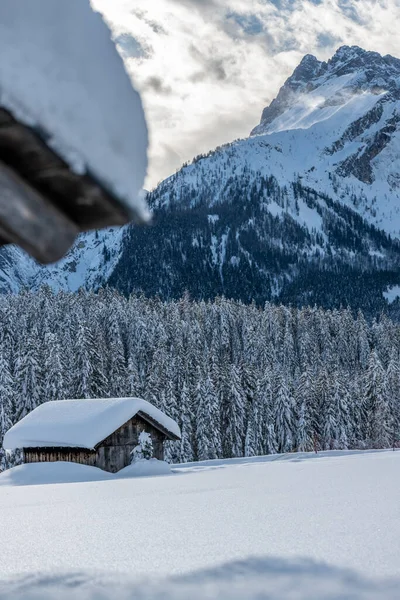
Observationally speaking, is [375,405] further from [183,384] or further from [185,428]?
[185,428]

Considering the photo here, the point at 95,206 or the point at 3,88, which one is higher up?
the point at 3,88

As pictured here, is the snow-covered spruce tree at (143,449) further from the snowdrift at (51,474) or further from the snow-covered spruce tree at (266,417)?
the snow-covered spruce tree at (266,417)

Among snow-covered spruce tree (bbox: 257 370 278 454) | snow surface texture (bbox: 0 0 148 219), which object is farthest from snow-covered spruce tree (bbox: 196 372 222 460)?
snow surface texture (bbox: 0 0 148 219)

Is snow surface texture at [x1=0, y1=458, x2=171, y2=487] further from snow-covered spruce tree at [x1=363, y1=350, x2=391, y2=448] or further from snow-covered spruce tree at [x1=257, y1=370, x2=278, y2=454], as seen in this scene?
snow-covered spruce tree at [x1=363, y1=350, x2=391, y2=448]

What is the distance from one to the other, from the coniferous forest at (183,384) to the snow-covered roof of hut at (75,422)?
16.8 meters

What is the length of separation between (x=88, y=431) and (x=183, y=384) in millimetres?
34267

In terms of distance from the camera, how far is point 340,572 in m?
4.04

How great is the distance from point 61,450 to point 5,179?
904 inches

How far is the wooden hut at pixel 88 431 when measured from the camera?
23.3 meters

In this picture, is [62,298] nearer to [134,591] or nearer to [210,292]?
[134,591]

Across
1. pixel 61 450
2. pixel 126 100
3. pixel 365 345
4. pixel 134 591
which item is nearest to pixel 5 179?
pixel 126 100

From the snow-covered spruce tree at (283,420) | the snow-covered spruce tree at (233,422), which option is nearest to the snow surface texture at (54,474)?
the snow-covered spruce tree at (233,422)

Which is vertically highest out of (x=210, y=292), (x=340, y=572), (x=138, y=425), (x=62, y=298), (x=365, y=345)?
(x=210, y=292)

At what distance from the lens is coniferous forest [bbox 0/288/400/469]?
157ft
